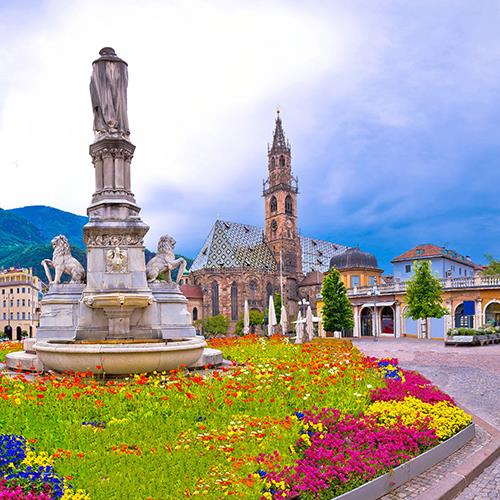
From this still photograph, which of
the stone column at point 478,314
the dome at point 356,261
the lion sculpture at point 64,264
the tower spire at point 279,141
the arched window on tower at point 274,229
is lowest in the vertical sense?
the stone column at point 478,314

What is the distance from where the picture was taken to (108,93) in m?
15.2

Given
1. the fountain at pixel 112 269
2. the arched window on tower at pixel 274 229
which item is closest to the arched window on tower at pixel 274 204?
the arched window on tower at pixel 274 229

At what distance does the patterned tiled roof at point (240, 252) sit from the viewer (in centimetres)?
8550

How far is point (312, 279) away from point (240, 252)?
1527 cm

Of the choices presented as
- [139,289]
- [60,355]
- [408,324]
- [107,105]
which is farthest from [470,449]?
[408,324]

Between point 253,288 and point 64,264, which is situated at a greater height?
point 64,264

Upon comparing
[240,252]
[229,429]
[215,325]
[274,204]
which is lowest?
[215,325]

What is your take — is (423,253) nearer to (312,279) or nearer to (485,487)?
(312,279)

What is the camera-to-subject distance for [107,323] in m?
13.6

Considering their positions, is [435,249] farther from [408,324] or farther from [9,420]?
[9,420]

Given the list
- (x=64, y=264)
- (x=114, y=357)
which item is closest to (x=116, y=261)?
(x=64, y=264)

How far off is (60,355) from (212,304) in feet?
238

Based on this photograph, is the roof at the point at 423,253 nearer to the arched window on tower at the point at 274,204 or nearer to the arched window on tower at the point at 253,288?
the arched window on tower at the point at 253,288

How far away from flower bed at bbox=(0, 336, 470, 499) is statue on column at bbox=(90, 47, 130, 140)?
859 cm
